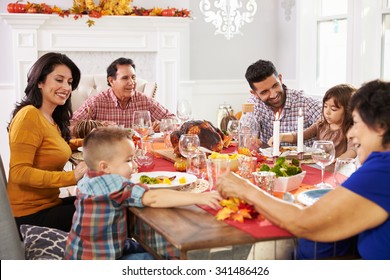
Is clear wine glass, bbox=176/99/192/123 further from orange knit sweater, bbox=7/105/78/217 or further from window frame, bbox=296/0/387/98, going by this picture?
window frame, bbox=296/0/387/98

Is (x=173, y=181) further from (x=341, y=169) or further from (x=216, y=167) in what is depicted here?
(x=341, y=169)

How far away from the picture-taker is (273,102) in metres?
3.82

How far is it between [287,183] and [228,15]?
4.86 m

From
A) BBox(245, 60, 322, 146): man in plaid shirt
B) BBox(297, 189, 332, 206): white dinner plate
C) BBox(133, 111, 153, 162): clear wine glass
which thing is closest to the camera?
BBox(297, 189, 332, 206): white dinner plate

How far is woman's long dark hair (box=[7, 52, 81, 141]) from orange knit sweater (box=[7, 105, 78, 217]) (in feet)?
0.39

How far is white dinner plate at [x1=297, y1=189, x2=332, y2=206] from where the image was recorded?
6.37ft

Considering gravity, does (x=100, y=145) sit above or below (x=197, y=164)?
above

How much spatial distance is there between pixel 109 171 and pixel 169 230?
16.9 inches

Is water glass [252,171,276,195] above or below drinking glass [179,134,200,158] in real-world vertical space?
below

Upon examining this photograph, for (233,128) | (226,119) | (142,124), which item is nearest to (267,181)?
(233,128)

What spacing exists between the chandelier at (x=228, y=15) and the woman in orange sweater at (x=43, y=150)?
12.3 ft

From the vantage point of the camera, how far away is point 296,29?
6.54 metres

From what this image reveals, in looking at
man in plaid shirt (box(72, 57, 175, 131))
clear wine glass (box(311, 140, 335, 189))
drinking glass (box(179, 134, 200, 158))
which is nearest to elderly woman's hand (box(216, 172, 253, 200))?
clear wine glass (box(311, 140, 335, 189))

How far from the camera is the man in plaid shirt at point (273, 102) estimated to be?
3.73 meters
